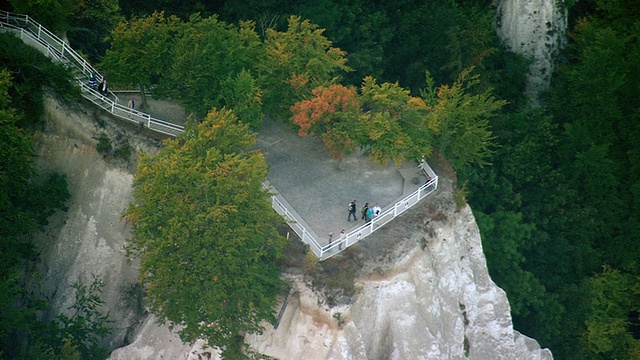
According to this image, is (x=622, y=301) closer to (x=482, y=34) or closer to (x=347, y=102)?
(x=482, y=34)

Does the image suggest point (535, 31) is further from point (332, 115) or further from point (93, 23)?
point (93, 23)

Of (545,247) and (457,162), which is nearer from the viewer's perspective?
(457,162)

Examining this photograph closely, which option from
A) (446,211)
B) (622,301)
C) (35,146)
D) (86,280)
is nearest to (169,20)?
(35,146)

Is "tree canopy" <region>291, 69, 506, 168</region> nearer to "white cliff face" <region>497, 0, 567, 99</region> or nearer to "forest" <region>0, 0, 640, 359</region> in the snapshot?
"forest" <region>0, 0, 640, 359</region>

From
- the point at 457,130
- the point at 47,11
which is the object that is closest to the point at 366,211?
the point at 457,130

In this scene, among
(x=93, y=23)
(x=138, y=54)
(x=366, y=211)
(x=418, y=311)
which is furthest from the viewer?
(x=93, y=23)

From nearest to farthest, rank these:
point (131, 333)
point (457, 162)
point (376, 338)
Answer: point (376, 338)
point (131, 333)
point (457, 162)

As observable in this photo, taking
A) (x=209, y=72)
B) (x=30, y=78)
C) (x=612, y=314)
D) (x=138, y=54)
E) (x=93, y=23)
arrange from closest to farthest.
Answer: (x=30, y=78)
(x=209, y=72)
(x=138, y=54)
(x=93, y=23)
(x=612, y=314)
